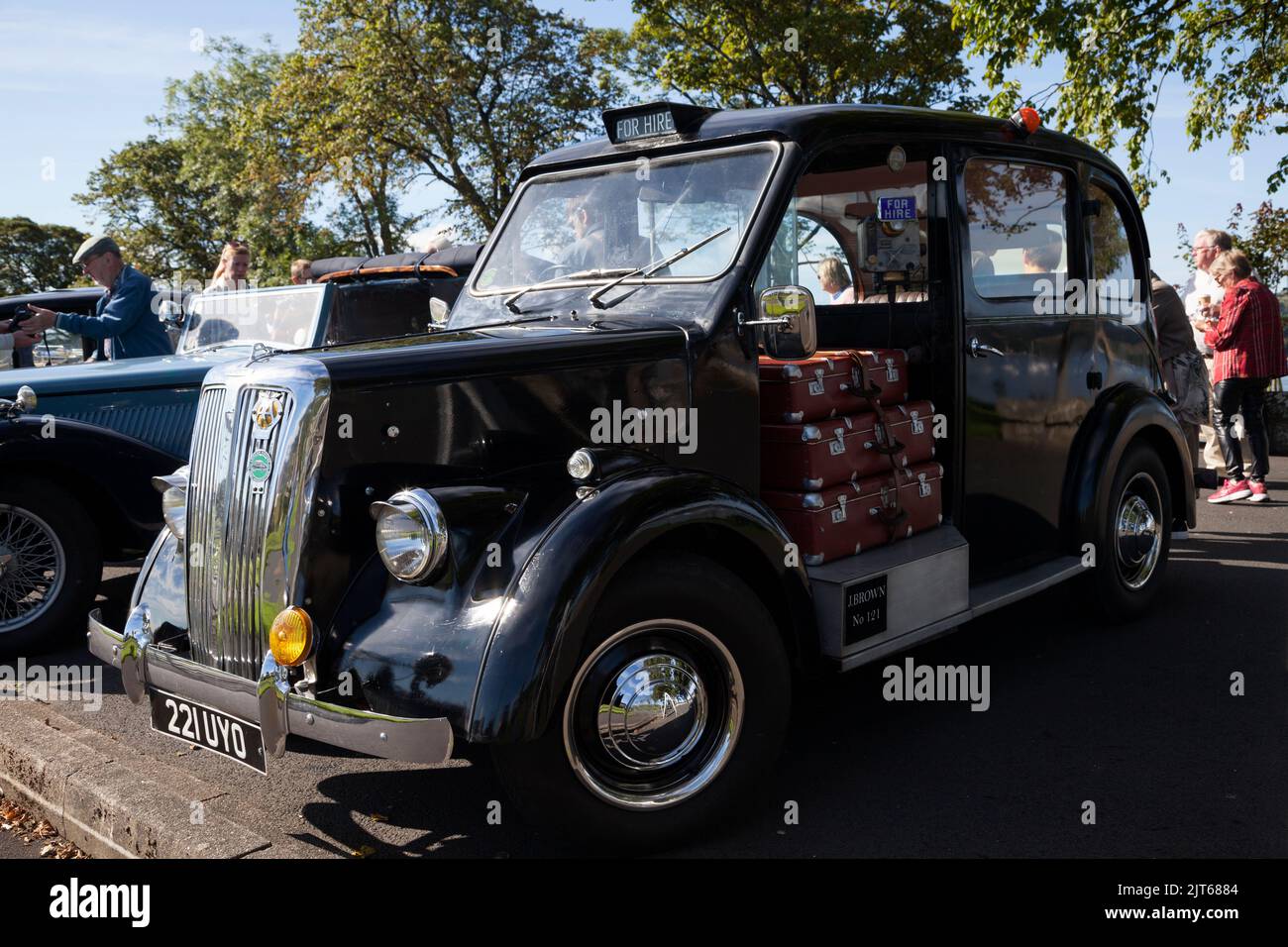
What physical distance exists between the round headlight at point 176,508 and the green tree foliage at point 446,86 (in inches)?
795

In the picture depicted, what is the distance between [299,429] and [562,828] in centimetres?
133

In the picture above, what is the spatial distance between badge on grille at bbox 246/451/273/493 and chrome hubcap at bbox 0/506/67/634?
2.76m

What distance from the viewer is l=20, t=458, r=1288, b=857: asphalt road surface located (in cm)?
323

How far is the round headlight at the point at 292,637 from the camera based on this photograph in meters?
2.90

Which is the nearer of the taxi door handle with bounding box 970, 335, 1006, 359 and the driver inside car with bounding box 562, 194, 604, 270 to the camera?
the driver inside car with bounding box 562, 194, 604, 270

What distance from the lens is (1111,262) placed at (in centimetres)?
541

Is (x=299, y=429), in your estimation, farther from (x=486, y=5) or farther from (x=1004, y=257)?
(x=486, y=5)

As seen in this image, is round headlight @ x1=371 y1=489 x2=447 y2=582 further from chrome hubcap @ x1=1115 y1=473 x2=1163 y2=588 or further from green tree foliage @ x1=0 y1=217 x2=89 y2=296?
green tree foliage @ x1=0 y1=217 x2=89 y2=296

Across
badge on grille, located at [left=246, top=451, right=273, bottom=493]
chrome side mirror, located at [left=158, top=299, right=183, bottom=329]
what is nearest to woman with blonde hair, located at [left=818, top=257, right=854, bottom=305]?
badge on grille, located at [left=246, top=451, right=273, bottom=493]

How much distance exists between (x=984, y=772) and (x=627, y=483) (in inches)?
67.3

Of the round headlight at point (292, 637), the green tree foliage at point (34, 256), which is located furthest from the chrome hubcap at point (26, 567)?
the green tree foliage at point (34, 256)

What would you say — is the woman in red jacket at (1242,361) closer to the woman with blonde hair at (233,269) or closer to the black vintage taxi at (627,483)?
the black vintage taxi at (627,483)
